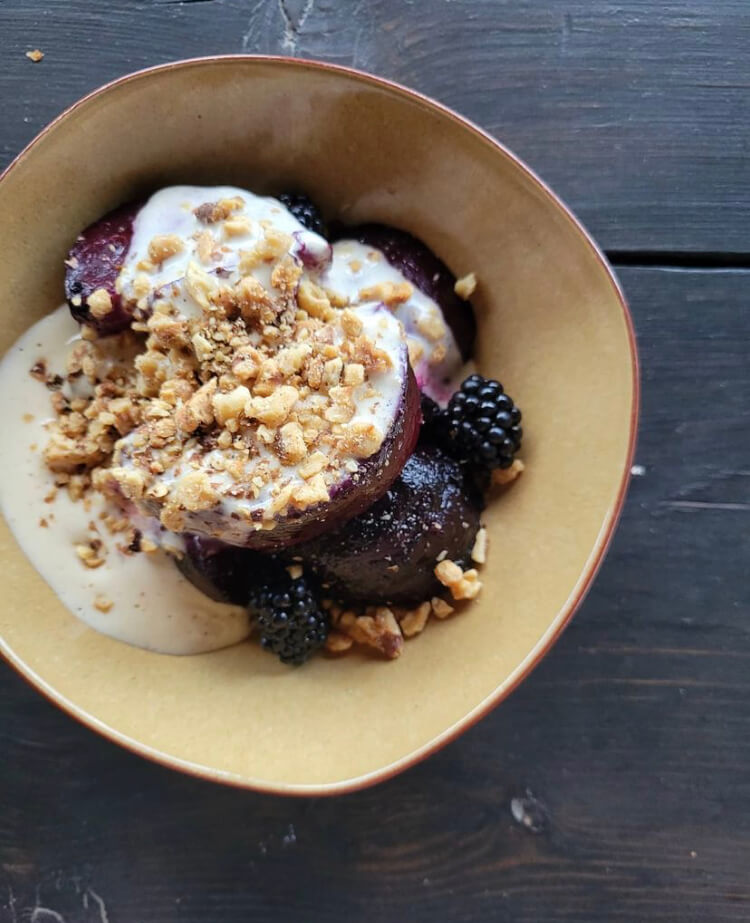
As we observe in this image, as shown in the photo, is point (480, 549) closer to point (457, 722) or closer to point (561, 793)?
point (457, 722)

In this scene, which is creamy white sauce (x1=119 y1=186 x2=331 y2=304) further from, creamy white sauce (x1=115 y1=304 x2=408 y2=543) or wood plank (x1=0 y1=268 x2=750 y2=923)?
wood plank (x1=0 y1=268 x2=750 y2=923)

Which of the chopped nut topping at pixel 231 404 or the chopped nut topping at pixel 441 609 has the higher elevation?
the chopped nut topping at pixel 231 404

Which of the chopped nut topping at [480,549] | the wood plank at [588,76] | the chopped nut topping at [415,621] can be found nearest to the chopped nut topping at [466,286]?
the wood plank at [588,76]

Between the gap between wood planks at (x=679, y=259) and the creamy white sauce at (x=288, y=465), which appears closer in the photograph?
the creamy white sauce at (x=288, y=465)

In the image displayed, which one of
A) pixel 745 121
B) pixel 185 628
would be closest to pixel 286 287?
pixel 185 628

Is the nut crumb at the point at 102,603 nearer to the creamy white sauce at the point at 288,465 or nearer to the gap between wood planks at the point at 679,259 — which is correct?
the creamy white sauce at the point at 288,465

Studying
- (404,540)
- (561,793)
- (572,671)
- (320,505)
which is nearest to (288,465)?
(320,505)

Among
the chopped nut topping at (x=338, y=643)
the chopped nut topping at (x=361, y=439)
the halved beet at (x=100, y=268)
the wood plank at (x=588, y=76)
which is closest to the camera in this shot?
the chopped nut topping at (x=361, y=439)
